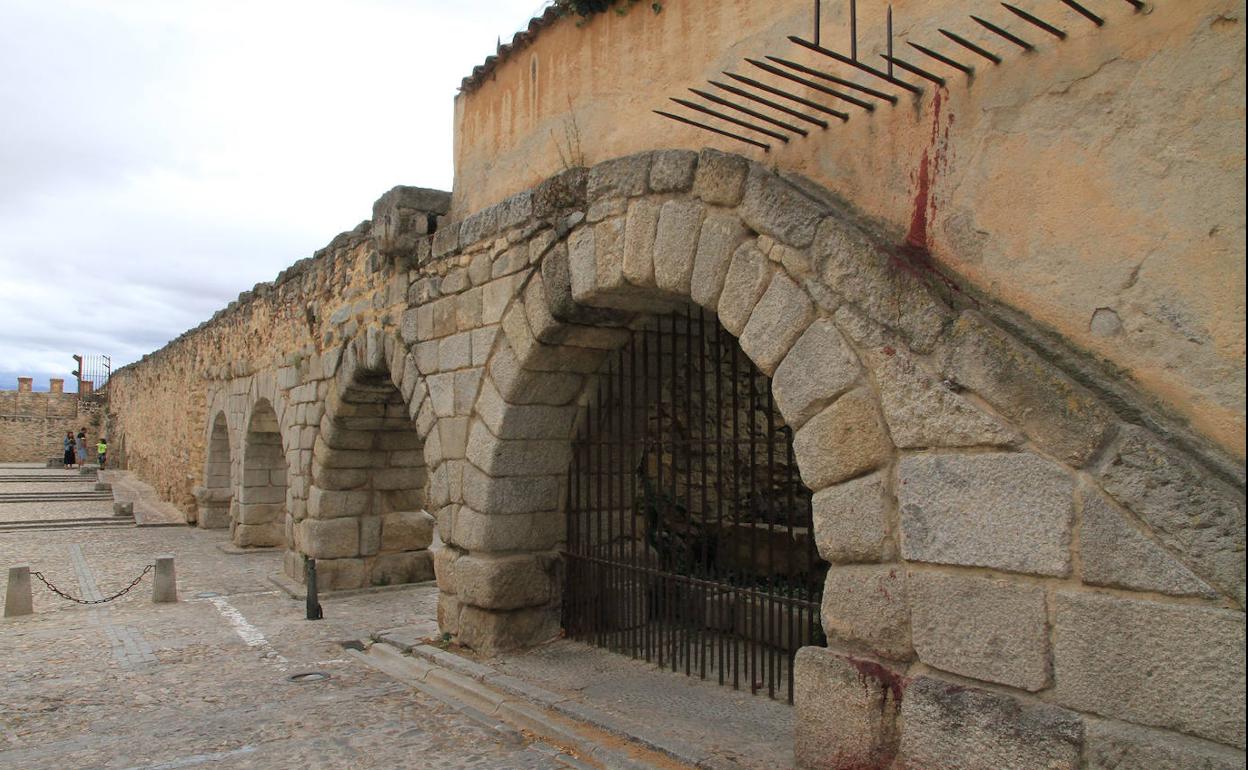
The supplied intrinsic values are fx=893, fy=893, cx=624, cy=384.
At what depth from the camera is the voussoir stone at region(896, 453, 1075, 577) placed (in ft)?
8.39

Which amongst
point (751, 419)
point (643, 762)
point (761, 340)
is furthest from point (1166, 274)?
point (643, 762)

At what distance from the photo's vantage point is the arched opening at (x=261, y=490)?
38.8ft

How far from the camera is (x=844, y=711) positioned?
3.16m

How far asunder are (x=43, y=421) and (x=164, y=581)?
31976 mm

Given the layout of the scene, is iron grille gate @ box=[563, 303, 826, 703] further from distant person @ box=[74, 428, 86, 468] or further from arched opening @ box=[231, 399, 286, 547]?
distant person @ box=[74, 428, 86, 468]

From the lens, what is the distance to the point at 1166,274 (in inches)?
98.5

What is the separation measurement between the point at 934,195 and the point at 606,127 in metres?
2.19

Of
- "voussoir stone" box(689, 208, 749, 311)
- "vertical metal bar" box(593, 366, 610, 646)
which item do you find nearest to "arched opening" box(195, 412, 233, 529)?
"vertical metal bar" box(593, 366, 610, 646)

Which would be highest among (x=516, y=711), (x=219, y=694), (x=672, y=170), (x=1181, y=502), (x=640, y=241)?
(x=672, y=170)

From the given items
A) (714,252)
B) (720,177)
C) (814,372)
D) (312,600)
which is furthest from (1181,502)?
(312,600)

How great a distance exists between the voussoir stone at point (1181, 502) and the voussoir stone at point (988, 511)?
156mm

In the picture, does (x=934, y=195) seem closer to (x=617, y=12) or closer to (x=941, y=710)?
(x=941, y=710)

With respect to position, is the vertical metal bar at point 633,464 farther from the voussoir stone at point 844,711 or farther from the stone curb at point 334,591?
the stone curb at point 334,591

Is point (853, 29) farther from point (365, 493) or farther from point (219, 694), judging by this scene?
point (365, 493)
